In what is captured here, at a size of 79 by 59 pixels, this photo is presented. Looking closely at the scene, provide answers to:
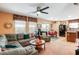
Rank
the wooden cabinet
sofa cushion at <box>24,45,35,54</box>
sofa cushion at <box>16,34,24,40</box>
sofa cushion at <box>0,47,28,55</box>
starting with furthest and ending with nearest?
sofa cushion at <box>16,34,24,40</box> < the wooden cabinet < sofa cushion at <box>24,45,35,54</box> < sofa cushion at <box>0,47,28,55</box>

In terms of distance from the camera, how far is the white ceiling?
2.23 m

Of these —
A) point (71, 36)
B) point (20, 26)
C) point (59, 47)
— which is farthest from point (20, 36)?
point (71, 36)

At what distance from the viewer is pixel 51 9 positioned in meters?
2.40

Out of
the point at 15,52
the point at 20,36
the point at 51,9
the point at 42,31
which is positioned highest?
the point at 51,9

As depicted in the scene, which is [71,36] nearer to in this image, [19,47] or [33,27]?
[33,27]

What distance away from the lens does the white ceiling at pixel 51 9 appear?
223cm

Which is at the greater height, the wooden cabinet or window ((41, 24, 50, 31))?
window ((41, 24, 50, 31))

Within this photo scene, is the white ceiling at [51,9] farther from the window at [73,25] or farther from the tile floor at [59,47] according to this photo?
the tile floor at [59,47]

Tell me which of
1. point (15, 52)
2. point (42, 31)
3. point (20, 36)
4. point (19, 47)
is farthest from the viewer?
point (20, 36)

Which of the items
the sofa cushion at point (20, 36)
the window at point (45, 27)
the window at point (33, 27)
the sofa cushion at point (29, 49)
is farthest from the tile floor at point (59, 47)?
the sofa cushion at point (20, 36)

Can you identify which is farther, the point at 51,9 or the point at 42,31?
the point at 42,31

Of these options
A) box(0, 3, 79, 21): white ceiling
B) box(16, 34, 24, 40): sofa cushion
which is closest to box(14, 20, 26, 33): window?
box(16, 34, 24, 40): sofa cushion

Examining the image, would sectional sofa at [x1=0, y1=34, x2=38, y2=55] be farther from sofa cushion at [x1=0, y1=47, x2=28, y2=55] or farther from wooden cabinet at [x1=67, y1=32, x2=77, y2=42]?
wooden cabinet at [x1=67, y1=32, x2=77, y2=42]

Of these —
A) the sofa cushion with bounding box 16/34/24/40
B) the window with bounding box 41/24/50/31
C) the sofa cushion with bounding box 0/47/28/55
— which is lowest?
the sofa cushion with bounding box 0/47/28/55
